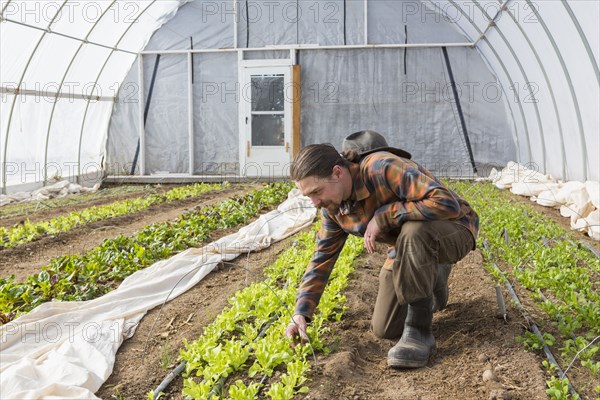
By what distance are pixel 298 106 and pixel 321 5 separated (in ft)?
7.74

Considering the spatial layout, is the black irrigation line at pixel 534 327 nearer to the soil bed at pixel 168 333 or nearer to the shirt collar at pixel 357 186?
the shirt collar at pixel 357 186

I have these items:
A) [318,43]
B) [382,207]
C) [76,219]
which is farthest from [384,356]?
[318,43]

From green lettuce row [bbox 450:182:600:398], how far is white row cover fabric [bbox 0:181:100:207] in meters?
7.64

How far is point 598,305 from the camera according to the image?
4242 mm

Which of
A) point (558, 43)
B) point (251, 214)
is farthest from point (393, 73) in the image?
point (251, 214)

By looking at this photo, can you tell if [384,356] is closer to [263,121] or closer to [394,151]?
[394,151]

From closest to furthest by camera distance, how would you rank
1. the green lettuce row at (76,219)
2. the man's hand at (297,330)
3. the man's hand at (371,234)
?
the man's hand at (371,234) < the man's hand at (297,330) < the green lettuce row at (76,219)

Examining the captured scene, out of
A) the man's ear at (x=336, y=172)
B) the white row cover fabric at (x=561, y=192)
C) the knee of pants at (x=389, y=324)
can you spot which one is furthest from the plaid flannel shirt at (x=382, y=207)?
the white row cover fabric at (x=561, y=192)

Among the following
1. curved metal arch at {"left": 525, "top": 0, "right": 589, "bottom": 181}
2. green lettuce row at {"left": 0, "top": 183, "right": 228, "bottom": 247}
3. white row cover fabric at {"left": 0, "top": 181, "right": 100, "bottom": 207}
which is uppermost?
curved metal arch at {"left": 525, "top": 0, "right": 589, "bottom": 181}

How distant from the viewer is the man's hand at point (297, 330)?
367 centimetres

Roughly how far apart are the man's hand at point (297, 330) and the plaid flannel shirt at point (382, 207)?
0.14ft

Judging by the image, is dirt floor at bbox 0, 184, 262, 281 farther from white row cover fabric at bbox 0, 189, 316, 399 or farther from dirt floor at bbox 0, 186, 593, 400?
dirt floor at bbox 0, 186, 593, 400

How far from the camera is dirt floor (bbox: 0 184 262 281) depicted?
674 centimetres

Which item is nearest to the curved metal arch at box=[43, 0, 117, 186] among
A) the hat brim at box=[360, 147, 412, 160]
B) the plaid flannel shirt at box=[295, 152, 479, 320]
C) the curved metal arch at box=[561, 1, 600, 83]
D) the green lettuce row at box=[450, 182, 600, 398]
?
the green lettuce row at box=[450, 182, 600, 398]
